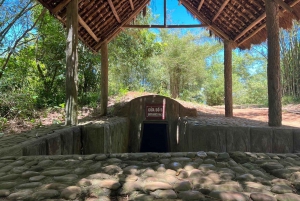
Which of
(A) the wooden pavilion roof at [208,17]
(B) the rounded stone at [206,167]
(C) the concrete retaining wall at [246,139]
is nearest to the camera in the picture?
(B) the rounded stone at [206,167]

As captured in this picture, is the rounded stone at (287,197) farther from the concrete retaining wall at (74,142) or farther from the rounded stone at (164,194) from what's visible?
the concrete retaining wall at (74,142)

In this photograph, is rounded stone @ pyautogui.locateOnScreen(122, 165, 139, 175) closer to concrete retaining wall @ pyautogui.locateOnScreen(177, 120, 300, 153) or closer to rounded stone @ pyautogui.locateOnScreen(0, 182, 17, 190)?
rounded stone @ pyautogui.locateOnScreen(0, 182, 17, 190)

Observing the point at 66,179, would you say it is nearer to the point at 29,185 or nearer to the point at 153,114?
the point at 29,185

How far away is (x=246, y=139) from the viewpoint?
382 cm

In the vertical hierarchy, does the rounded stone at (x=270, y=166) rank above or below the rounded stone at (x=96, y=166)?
below

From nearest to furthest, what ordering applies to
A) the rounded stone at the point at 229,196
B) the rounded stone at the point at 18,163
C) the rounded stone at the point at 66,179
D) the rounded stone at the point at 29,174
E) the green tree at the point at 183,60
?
→ the rounded stone at the point at 229,196
the rounded stone at the point at 66,179
the rounded stone at the point at 29,174
the rounded stone at the point at 18,163
the green tree at the point at 183,60

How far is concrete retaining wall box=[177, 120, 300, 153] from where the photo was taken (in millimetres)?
3554

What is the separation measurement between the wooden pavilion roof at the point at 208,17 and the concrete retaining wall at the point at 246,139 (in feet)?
8.70

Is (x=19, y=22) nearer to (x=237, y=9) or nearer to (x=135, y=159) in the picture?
(x=237, y=9)

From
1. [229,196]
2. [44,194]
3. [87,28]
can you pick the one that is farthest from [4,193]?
[87,28]

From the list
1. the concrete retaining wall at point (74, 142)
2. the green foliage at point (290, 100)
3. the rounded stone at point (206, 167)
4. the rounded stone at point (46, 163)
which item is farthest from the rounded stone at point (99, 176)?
the green foliage at point (290, 100)

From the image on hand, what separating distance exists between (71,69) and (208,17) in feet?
15.5

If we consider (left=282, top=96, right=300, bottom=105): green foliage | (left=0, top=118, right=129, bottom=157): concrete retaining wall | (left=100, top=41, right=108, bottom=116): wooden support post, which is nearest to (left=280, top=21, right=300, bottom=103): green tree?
(left=282, top=96, right=300, bottom=105): green foliage

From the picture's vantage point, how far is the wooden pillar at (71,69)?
4117mm
